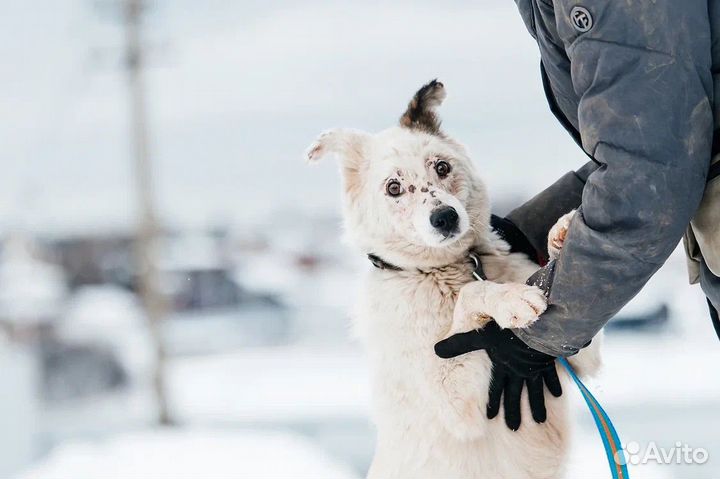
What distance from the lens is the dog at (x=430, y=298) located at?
2617 mm

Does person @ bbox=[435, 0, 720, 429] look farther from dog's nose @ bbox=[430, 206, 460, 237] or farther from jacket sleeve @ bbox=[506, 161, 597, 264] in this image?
jacket sleeve @ bbox=[506, 161, 597, 264]

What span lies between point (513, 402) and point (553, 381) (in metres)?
0.15

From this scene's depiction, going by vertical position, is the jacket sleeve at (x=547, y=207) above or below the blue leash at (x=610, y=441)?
above

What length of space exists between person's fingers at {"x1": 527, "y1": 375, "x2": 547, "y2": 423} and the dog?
0.05 meters

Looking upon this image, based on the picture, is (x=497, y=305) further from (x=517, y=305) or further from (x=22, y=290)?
(x=22, y=290)

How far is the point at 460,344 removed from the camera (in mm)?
2545

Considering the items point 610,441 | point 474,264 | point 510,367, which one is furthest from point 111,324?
point 610,441

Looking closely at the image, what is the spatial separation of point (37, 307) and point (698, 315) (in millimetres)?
20190

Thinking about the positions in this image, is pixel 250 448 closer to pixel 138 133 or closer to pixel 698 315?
pixel 138 133

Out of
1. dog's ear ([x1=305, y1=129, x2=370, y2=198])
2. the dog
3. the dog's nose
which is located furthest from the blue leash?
dog's ear ([x1=305, y1=129, x2=370, y2=198])

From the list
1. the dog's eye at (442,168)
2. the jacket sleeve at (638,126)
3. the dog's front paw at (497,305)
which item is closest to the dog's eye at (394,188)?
the dog's eye at (442,168)

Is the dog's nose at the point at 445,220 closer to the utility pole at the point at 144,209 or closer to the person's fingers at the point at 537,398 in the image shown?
the person's fingers at the point at 537,398

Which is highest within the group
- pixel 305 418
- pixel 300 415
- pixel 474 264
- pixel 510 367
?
pixel 474 264

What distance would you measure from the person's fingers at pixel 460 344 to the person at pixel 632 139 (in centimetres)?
39
